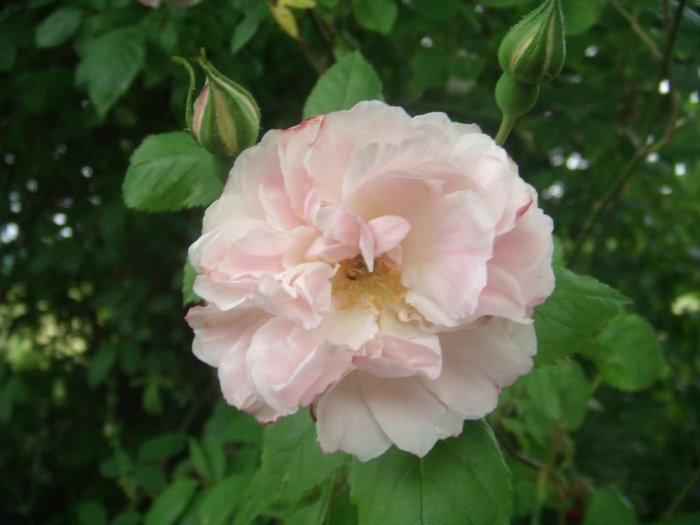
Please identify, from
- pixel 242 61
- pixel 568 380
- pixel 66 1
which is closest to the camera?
pixel 568 380

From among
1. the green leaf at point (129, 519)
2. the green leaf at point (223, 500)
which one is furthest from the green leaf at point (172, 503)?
the green leaf at point (129, 519)

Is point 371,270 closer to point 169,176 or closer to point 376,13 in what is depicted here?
point 169,176

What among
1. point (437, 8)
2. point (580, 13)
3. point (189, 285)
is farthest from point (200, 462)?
point (580, 13)

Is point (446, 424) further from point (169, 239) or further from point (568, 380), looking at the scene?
point (169, 239)

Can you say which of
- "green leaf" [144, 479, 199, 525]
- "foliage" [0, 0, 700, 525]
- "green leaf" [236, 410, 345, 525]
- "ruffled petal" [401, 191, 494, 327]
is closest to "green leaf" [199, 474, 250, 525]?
"foliage" [0, 0, 700, 525]

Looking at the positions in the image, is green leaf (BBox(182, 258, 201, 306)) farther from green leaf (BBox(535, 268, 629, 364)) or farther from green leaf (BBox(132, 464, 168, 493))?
green leaf (BBox(132, 464, 168, 493))


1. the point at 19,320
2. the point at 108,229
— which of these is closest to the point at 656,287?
the point at 108,229
